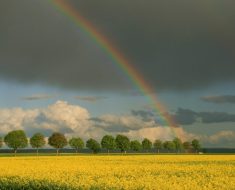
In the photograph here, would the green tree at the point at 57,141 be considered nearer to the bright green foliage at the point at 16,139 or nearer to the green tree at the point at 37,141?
the green tree at the point at 37,141

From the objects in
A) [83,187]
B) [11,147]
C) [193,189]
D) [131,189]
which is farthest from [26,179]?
[11,147]

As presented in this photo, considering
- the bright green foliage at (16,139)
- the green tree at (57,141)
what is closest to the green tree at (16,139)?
the bright green foliage at (16,139)

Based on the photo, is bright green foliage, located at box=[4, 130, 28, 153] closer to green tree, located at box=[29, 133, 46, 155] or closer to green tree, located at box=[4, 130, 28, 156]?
green tree, located at box=[4, 130, 28, 156]

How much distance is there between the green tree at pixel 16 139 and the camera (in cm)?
18414

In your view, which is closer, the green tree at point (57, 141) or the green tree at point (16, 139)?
the green tree at point (16, 139)

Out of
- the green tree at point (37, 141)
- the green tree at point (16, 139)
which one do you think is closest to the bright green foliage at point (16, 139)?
the green tree at point (16, 139)

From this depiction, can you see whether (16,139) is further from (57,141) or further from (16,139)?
(57,141)

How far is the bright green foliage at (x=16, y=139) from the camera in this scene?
184137 millimetres

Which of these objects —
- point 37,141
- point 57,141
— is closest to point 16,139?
point 37,141

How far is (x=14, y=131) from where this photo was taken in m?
189

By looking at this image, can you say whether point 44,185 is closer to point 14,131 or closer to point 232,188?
point 232,188

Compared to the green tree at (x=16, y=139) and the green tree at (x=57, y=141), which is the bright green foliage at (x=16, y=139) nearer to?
the green tree at (x=16, y=139)

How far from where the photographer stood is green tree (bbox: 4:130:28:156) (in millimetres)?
184137

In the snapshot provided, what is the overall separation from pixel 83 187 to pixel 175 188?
5.38m
